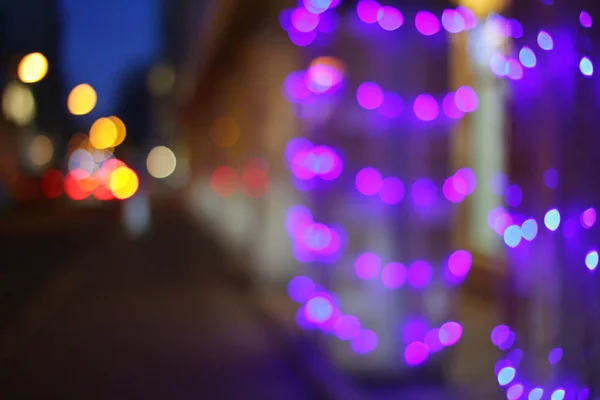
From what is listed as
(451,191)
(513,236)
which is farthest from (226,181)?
(513,236)

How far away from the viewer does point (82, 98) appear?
1228cm

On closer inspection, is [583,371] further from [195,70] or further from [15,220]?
[15,220]

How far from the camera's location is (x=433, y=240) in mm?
7504

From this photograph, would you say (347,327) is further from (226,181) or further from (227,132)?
(227,132)

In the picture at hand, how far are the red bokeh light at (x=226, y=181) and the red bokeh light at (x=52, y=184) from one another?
1695 cm

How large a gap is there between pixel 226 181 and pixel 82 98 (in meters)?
15.0

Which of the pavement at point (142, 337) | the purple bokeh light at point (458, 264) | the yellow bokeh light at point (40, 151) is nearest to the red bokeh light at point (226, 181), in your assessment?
the pavement at point (142, 337)

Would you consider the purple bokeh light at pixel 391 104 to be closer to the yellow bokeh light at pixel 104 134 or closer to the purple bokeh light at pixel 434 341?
the purple bokeh light at pixel 434 341

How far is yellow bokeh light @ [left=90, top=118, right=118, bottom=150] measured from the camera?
961 inches

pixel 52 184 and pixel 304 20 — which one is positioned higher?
pixel 52 184

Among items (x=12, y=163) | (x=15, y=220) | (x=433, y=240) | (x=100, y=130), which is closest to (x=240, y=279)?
(x=433, y=240)

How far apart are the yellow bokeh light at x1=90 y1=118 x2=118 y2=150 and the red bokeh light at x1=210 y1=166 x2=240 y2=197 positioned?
3652 millimetres

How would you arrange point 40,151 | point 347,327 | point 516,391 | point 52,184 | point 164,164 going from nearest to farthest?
1. point 516,391
2. point 347,327
3. point 52,184
4. point 40,151
5. point 164,164

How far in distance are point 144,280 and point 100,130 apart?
10.7m
